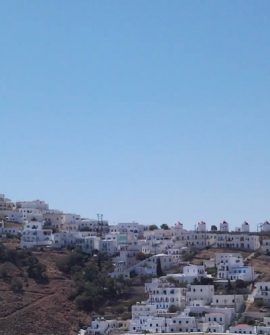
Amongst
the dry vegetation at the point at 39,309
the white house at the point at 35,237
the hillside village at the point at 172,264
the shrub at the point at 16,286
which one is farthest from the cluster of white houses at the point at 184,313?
the white house at the point at 35,237

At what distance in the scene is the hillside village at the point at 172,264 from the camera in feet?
191

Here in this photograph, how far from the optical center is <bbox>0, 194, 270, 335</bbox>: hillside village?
191ft

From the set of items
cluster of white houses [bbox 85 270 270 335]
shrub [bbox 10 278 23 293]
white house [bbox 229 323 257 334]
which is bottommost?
white house [bbox 229 323 257 334]

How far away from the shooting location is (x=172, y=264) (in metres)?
74.9

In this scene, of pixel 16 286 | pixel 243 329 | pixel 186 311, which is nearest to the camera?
pixel 243 329

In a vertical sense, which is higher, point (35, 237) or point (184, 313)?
point (35, 237)

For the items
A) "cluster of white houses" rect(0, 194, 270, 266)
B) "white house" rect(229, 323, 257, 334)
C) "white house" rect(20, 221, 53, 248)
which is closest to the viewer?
"white house" rect(229, 323, 257, 334)

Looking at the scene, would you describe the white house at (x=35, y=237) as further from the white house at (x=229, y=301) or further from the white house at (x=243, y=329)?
the white house at (x=243, y=329)

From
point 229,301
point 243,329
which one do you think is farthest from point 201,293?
point 243,329

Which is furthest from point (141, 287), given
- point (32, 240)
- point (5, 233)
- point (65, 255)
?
point (5, 233)

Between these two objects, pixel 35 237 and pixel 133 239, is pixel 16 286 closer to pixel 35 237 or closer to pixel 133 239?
pixel 35 237

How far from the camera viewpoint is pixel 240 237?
81688 mm

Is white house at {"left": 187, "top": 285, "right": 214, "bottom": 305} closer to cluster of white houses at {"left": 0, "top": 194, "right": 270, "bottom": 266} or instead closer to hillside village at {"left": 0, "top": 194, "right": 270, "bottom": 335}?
hillside village at {"left": 0, "top": 194, "right": 270, "bottom": 335}

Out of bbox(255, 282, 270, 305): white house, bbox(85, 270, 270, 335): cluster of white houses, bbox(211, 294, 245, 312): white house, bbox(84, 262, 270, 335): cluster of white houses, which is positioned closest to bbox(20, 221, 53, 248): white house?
bbox(84, 262, 270, 335): cluster of white houses
